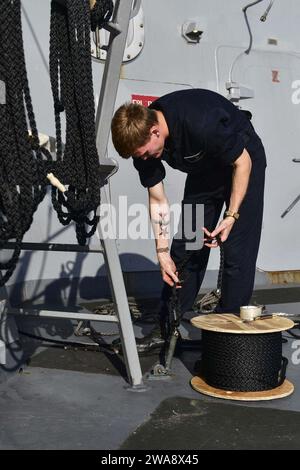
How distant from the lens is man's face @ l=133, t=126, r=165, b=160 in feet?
7.47

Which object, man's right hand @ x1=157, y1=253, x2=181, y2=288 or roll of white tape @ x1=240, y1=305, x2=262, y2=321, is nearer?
roll of white tape @ x1=240, y1=305, x2=262, y2=321

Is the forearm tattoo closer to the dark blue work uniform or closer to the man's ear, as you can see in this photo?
the dark blue work uniform

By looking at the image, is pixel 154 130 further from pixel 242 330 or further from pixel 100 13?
pixel 242 330

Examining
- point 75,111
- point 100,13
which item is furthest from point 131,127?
point 100,13

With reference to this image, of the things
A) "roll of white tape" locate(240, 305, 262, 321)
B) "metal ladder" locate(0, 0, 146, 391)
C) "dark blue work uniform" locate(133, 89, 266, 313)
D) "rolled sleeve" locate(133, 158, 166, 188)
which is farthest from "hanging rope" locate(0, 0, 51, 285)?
"roll of white tape" locate(240, 305, 262, 321)

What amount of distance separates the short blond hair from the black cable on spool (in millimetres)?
816

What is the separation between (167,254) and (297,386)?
2.72 ft

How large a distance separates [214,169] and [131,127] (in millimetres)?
637

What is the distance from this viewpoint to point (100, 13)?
6.70 ft

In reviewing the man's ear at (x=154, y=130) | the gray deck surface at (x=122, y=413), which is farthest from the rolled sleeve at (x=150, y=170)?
the gray deck surface at (x=122, y=413)

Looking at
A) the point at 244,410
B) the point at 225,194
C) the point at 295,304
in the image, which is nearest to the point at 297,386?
the point at 244,410

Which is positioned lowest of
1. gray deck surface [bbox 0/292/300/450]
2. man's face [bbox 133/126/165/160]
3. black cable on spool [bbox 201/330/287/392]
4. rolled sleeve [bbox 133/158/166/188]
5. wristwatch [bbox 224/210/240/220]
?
gray deck surface [bbox 0/292/300/450]

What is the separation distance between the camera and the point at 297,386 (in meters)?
2.33
